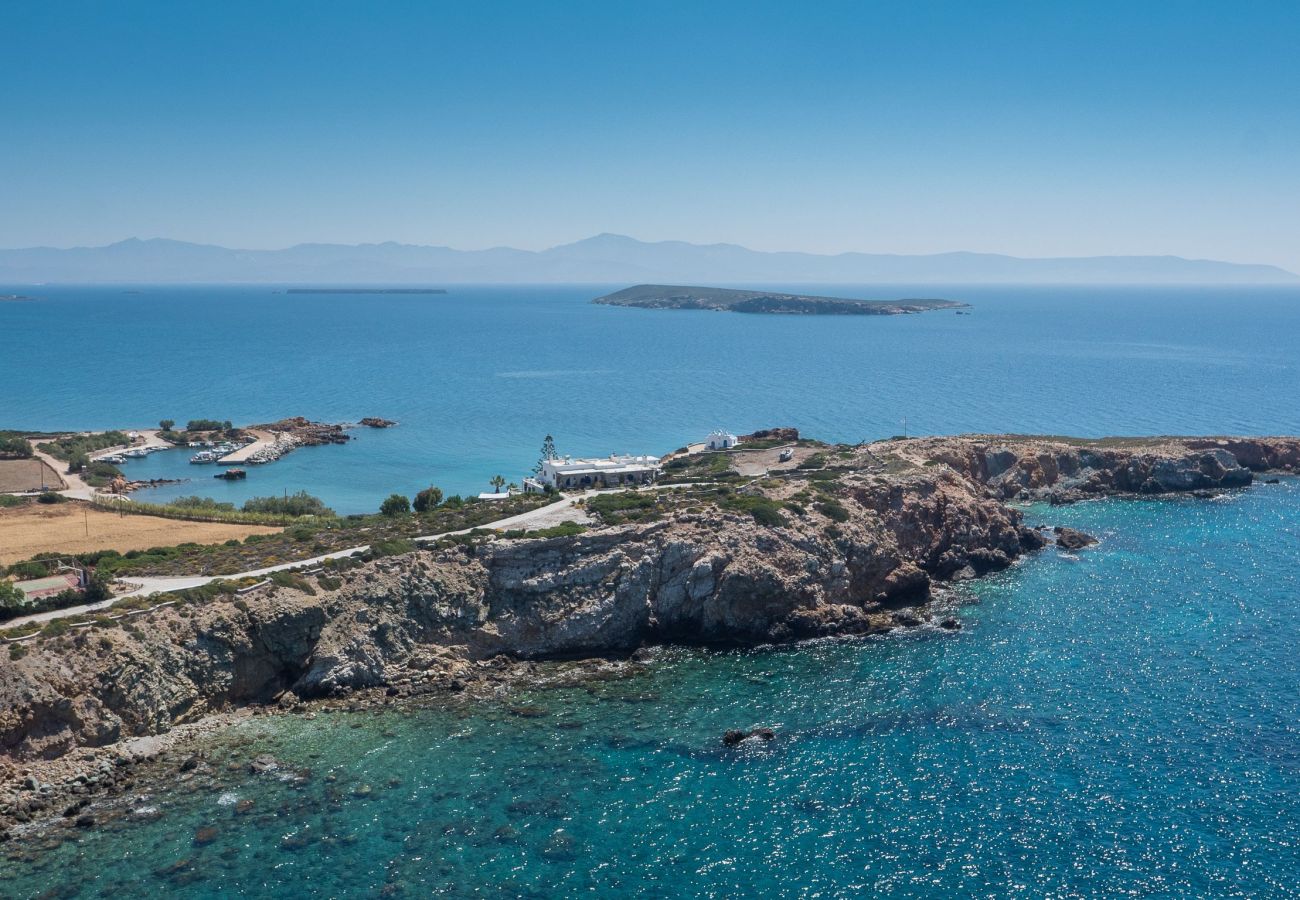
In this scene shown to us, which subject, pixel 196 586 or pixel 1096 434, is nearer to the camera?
pixel 196 586

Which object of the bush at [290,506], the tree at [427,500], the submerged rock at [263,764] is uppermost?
the tree at [427,500]

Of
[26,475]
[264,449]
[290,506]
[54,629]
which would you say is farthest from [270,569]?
[264,449]

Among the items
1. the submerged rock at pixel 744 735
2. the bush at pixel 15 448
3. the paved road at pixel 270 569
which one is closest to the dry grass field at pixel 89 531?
the paved road at pixel 270 569

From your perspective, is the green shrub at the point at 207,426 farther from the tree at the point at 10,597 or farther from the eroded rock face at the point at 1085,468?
the eroded rock face at the point at 1085,468

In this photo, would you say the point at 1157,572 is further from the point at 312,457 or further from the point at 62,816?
the point at 312,457

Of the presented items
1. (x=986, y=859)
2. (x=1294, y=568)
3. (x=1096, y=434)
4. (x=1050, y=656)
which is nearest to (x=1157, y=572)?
(x=1294, y=568)

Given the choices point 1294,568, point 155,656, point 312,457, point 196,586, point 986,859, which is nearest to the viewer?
point 986,859

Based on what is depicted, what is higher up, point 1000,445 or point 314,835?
point 1000,445
